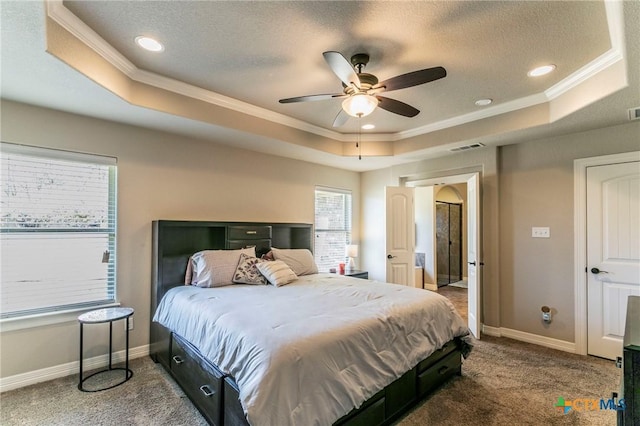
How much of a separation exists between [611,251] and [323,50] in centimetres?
361

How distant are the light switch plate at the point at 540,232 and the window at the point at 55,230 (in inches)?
190

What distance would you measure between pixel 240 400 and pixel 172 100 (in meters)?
2.67

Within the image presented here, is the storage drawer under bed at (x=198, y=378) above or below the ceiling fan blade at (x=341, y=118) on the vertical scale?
below

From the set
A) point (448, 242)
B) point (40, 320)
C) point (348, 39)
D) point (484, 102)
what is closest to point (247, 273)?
point (40, 320)

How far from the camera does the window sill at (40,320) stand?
8.48ft

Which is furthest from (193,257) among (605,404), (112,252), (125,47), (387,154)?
(605,404)

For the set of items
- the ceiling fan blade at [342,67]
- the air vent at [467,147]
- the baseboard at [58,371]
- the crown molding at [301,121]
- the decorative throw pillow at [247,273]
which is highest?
the crown molding at [301,121]

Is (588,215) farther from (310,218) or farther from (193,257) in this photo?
(193,257)

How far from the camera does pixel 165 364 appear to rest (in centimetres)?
287

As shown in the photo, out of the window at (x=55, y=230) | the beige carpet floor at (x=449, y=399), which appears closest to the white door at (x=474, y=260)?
the beige carpet floor at (x=449, y=399)

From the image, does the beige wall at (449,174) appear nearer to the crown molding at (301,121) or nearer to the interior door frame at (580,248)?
the crown molding at (301,121)

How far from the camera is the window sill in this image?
2586mm

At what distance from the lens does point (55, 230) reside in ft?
9.34

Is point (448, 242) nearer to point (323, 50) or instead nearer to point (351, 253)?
point (351, 253)
